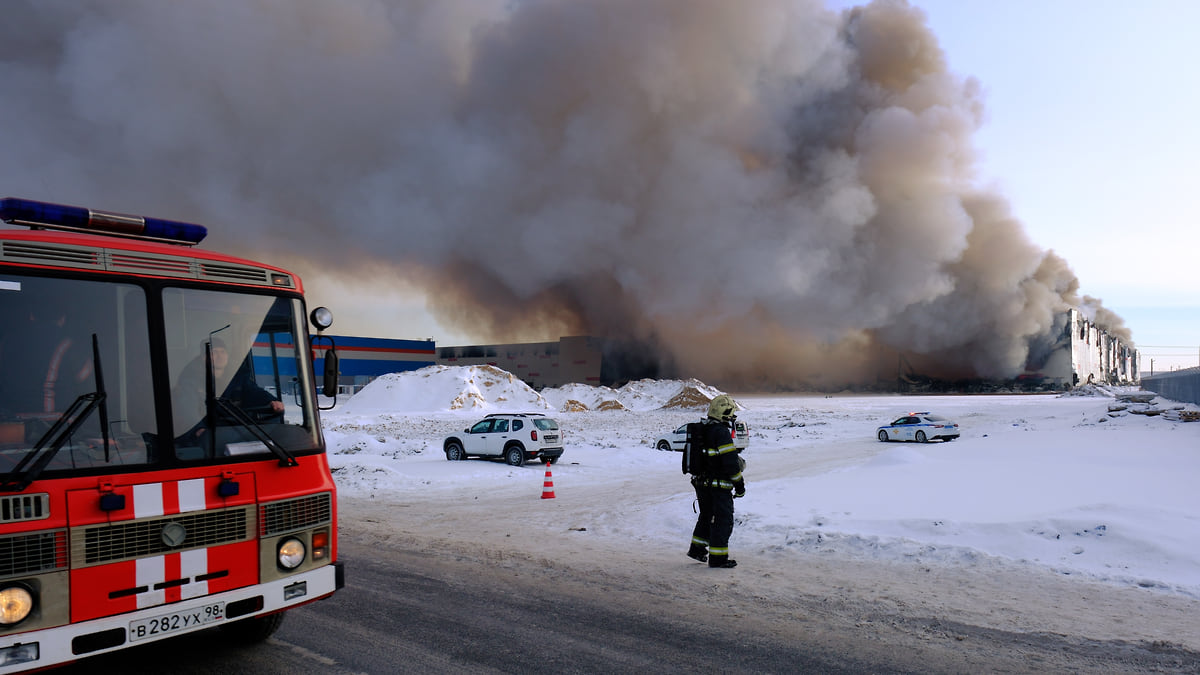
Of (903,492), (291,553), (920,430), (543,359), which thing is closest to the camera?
(291,553)

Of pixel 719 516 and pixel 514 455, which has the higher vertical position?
pixel 719 516

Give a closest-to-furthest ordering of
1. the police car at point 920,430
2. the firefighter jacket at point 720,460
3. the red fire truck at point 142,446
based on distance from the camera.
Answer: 1. the red fire truck at point 142,446
2. the firefighter jacket at point 720,460
3. the police car at point 920,430

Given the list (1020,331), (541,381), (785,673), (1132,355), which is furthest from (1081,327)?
(785,673)

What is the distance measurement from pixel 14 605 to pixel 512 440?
16.2m

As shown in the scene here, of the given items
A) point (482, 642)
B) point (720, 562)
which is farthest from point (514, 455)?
point (482, 642)

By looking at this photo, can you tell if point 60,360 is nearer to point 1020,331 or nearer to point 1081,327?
point 1020,331

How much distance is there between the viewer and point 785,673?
4512 mm

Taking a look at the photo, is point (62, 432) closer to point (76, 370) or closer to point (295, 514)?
point (76, 370)

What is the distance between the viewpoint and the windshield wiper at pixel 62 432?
341 centimetres

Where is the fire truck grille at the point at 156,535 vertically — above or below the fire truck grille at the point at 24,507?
below

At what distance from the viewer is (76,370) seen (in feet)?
12.6

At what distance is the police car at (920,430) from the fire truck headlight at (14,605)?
89.0 ft

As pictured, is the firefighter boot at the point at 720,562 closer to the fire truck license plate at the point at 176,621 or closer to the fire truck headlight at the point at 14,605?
the fire truck license plate at the point at 176,621

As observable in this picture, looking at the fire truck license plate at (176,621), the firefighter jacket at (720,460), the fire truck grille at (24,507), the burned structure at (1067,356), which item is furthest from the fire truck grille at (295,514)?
the burned structure at (1067,356)
